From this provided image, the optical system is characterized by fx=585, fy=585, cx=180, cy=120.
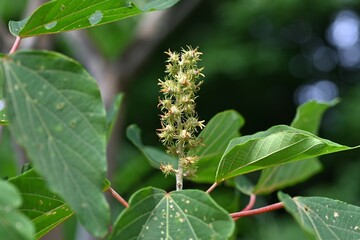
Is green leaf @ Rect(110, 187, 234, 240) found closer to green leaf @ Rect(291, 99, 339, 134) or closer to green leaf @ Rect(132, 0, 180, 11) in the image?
green leaf @ Rect(132, 0, 180, 11)

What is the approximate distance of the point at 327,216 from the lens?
74 cm

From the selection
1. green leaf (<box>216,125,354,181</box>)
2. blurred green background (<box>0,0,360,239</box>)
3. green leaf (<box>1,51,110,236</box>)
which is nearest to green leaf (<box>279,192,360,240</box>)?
green leaf (<box>216,125,354,181</box>)

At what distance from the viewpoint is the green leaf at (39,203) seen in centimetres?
70

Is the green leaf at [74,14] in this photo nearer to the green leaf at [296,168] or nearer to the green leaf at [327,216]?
the green leaf at [327,216]

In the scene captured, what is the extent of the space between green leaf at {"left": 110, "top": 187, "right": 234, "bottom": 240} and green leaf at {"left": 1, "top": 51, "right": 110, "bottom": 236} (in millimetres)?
69

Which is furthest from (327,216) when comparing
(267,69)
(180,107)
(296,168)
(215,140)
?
(267,69)

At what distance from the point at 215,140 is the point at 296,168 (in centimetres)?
32

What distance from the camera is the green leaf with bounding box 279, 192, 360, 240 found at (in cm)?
72

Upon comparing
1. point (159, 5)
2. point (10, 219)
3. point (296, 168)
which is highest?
point (159, 5)

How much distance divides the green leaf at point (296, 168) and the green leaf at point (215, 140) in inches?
4.3

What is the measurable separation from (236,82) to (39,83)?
A: 6474 millimetres

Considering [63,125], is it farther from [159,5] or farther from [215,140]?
[215,140]

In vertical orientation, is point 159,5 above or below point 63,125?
above

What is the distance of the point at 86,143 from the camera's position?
59 centimetres
